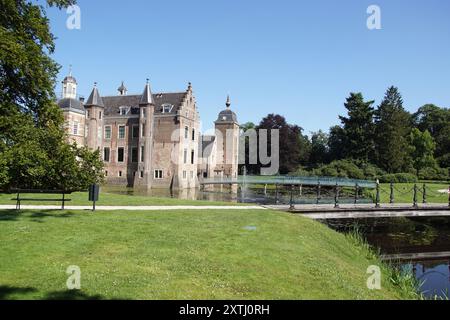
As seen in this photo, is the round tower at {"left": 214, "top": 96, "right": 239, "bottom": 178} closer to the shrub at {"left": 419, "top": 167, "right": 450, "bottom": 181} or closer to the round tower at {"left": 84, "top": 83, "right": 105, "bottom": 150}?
the round tower at {"left": 84, "top": 83, "right": 105, "bottom": 150}

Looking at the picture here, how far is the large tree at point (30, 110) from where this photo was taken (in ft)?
30.5

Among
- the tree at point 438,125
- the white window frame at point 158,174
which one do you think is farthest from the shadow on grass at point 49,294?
the tree at point 438,125

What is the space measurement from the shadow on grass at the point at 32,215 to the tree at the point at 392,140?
177 ft

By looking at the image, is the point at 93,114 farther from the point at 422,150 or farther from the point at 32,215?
the point at 422,150

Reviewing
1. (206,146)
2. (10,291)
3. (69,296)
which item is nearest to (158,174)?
(206,146)

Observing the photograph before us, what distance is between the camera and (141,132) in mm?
46156

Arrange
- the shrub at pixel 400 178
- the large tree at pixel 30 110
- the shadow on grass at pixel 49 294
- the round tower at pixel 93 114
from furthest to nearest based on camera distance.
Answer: the shrub at pixel 400 178, the round tower at pixel 93 114, the large tree at pixel 30 110, the shadow on grass at pixel 49 294

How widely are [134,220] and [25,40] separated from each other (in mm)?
6310

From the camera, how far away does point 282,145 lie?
65.9 metres

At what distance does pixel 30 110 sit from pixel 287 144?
5759 centimetres

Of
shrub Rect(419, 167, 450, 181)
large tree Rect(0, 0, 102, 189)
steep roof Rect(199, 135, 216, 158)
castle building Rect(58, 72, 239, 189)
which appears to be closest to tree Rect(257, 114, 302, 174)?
steep roof Rect(199, 135, 216, 158)

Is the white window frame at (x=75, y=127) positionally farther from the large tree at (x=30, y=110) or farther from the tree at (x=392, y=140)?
the tree at (x=392, y=140)

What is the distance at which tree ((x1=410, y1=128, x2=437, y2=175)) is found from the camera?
58891 mm

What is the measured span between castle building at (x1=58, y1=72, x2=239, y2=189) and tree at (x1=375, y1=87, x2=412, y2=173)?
101 ft
